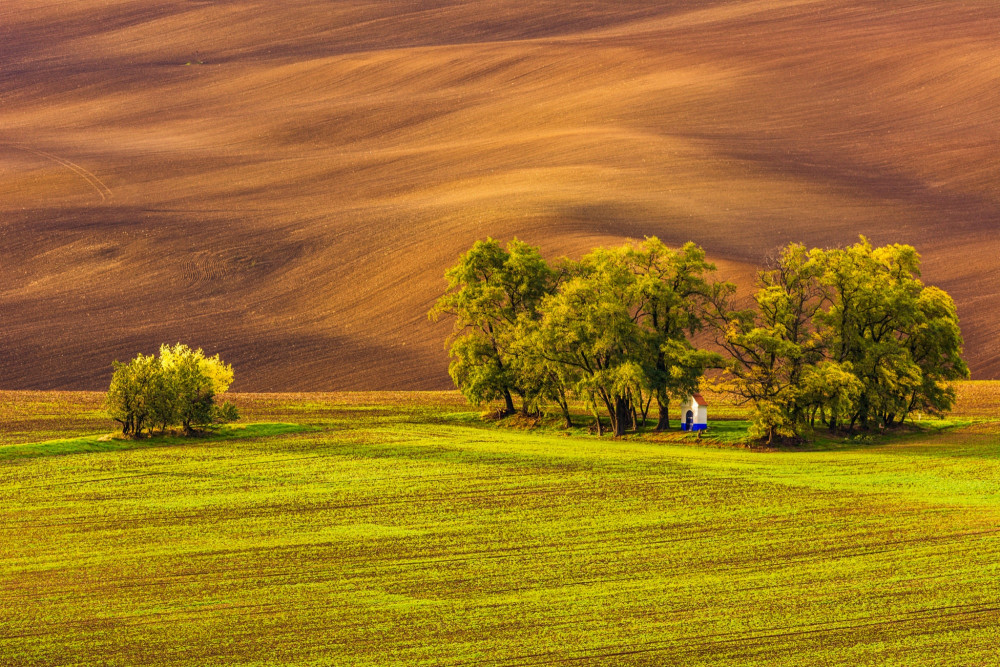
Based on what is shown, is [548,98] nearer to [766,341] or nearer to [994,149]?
[994,149]

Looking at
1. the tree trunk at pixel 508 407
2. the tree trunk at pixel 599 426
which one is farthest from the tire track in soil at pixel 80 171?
the tree trunk at pixel 599 426

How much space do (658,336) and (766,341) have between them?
23.3ft

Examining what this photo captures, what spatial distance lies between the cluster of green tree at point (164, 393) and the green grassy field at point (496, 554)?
7.61ft

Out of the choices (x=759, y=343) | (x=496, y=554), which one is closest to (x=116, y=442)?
(x=759, y=343)

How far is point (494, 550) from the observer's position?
37938 millimetres

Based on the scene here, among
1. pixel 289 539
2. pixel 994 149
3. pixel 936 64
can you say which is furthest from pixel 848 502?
pixel 936 64

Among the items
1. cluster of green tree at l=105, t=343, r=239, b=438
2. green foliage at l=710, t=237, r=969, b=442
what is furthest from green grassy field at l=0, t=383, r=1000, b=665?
green foliage at l=710, t=237, r=969, b=442

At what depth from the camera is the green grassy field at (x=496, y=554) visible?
27.9 meters

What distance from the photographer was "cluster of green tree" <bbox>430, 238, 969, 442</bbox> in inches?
2672

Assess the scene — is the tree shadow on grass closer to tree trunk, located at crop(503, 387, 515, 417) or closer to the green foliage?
tree trunk, located at crop(503, 387, 515, 417)

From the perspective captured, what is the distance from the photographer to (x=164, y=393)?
2653 inches

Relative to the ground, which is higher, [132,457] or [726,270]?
[726,270]

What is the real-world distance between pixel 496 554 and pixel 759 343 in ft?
111

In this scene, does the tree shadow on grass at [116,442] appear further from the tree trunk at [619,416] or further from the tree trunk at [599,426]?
the tree trunk at [619,416]
